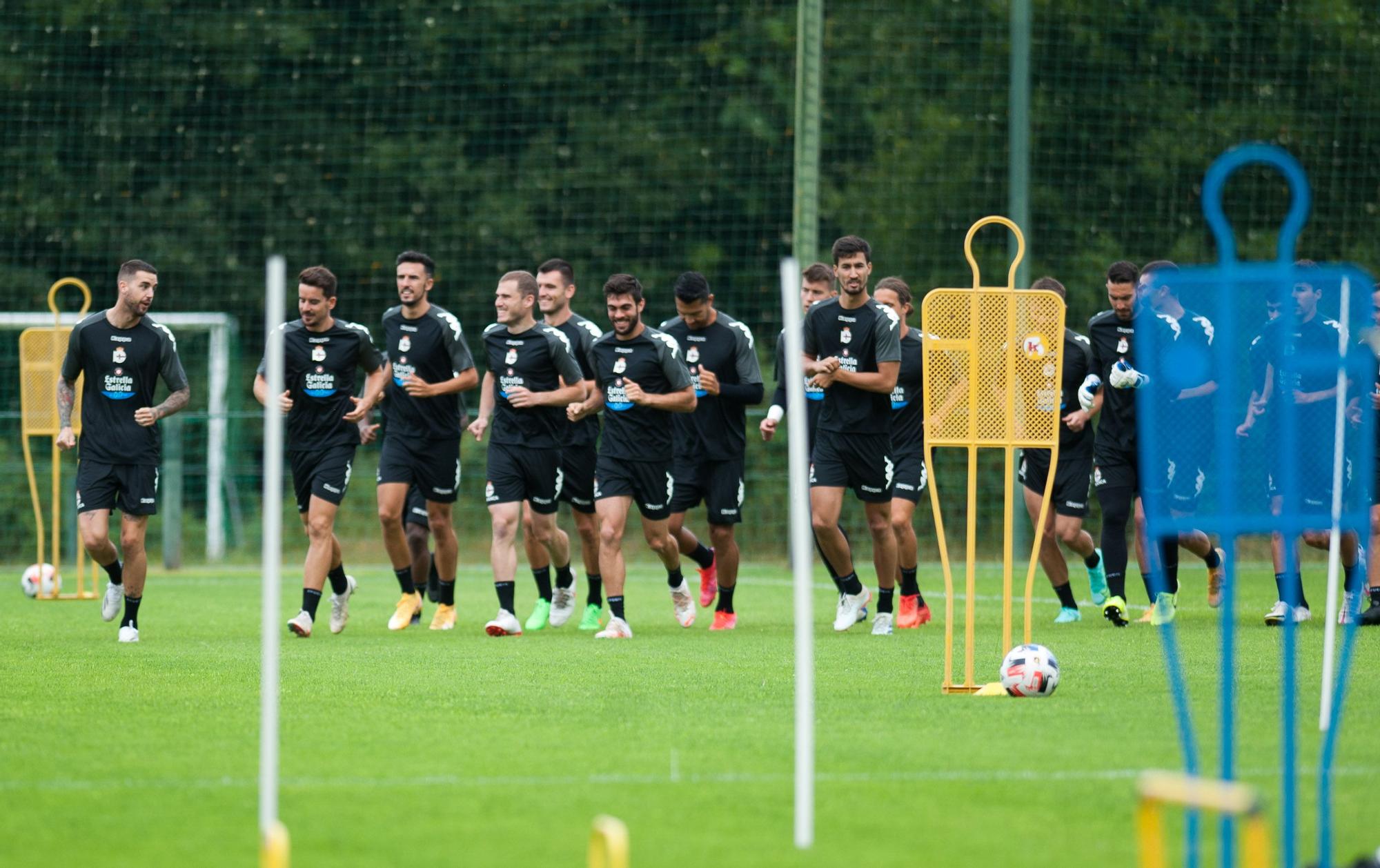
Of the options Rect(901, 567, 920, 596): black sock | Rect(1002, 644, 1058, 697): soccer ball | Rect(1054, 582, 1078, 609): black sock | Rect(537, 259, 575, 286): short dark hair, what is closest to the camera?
Rect(1002, 644, 1058, 697): soccer ball

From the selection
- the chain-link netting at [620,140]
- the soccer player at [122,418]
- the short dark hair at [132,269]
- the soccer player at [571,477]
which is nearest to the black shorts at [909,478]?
the soccer player at [571,477]

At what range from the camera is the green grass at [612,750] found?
18.2ft

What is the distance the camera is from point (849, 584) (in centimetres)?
1322

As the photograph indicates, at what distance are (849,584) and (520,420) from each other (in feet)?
8.29

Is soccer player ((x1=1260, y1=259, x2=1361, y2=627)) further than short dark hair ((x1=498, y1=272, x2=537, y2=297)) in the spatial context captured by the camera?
No

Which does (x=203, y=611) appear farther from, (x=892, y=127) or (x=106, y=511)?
(x=892, y=127)

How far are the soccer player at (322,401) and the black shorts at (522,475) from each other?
3.12 feet

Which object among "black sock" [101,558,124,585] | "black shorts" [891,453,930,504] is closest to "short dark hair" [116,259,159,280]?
"black sock" [101,558,124,585]

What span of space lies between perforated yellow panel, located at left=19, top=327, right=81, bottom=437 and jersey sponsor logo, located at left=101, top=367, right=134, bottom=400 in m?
5.33

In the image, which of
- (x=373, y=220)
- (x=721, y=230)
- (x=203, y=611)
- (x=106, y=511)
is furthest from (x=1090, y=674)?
(x=373, y=220)

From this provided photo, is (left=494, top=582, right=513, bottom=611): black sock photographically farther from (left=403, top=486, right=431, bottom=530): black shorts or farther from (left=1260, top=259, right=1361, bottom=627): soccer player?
(left=1260, top=259, right=1361, bottom=627): soccer player

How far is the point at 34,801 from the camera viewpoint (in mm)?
6215

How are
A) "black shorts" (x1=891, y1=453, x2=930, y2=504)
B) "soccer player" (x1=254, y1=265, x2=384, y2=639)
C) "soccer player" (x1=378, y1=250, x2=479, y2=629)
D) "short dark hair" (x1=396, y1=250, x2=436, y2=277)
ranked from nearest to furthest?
"soccer player" (x1=254, y1=265, x2=384, y2=639) < "soccer player" (x1=378, y1=250, x2=479, y2=629) < "short dark hair" (x1=396, y1=250, x2=436, y2=277) < "black shorts" (x1=891, y1=453, x2=930, y2=504)

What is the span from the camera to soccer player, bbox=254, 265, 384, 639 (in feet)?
41.3
